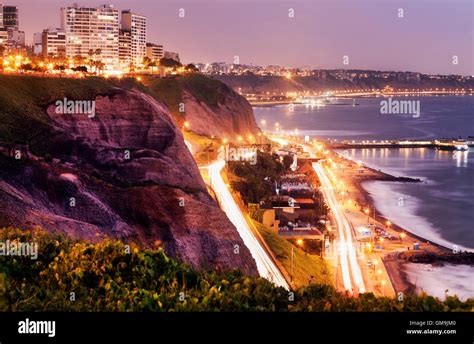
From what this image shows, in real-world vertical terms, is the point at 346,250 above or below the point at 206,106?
below

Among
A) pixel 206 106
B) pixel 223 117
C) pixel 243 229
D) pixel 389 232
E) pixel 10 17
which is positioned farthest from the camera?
pixel 10 17

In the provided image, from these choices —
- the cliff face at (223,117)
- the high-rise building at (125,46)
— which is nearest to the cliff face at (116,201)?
the cliff face at (223,117)

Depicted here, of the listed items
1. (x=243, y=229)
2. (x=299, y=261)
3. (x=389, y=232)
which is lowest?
(x=389, y=232)

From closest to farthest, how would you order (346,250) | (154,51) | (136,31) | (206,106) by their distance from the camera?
1. (346,250)
2. (206,106)
3. (136,31)
4. (154,51)

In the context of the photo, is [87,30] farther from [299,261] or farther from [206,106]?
[299,261]

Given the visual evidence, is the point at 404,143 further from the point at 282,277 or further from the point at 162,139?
the point at 282,277

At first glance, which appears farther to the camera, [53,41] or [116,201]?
[53,41]

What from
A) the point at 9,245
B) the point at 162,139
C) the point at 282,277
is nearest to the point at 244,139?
the point at 162,139

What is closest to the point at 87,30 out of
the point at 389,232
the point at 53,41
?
the point at 53,41

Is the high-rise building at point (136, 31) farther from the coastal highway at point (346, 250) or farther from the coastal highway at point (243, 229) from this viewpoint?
the coastal highway at point (243, 229)
